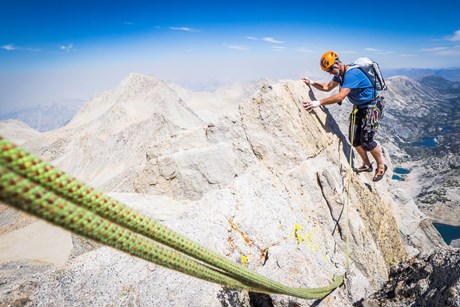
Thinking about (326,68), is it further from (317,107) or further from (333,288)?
(333,288)

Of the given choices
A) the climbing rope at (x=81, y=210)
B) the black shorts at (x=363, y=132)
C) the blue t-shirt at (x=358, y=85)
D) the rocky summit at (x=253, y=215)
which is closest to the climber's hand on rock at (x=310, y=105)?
the rocky summit at (x=253, y=215)

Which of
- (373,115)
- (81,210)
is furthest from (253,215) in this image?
(373,115)

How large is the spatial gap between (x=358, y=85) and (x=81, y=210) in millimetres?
11299

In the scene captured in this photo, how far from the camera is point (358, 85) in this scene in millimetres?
10828

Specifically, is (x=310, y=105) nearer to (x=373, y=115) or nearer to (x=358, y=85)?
(x=358, y=85)

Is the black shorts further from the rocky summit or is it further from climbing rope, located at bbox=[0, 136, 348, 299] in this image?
climbing rope, located at bbox=[0, 136, 348, 299]

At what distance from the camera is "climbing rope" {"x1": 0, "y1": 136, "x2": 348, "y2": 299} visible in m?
1.59

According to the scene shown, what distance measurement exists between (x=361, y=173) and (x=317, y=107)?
4.21 metres

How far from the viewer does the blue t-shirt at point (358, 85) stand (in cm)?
1075

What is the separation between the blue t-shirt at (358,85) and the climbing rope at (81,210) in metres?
9.97

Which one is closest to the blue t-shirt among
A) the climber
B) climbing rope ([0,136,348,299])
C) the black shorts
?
the climber

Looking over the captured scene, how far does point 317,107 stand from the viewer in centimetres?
1280

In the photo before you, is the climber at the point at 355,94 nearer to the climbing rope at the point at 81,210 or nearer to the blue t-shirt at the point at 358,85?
the blue t-shirt at the point at 358,85

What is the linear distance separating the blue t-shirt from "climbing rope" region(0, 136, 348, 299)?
9967 mm
